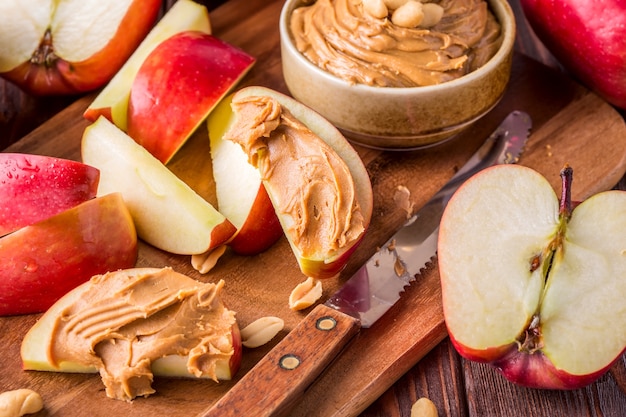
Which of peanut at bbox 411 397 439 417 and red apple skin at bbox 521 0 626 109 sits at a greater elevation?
red apple skin at bbox 521 0 626 109

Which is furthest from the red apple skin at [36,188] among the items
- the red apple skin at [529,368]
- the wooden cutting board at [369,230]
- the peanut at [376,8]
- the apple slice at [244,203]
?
the red apple skin at [529,368]

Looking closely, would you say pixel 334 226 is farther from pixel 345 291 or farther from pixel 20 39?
pixel 20 39

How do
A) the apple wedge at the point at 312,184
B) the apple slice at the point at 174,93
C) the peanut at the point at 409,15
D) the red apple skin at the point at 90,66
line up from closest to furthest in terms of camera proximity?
1. the apple wedge at the point at 312,184
2. the peanut at the point at 409,15
3. the apple slice at the point at 174,93
4. the red apple skin at the point at 90,66

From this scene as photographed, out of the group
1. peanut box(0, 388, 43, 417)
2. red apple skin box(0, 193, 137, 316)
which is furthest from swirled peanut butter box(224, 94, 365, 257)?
peanut box(0, 388, 43, 417)

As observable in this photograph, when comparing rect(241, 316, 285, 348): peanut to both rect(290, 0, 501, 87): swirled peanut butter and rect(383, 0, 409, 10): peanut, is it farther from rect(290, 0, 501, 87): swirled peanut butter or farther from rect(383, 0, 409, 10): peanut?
rect(383, 0, 409, 10): peanut

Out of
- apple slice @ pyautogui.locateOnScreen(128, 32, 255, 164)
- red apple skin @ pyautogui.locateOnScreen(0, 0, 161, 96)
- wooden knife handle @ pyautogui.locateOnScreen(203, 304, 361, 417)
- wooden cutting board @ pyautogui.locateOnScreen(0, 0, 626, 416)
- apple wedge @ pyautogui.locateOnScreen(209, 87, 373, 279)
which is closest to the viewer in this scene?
wooden knife handle @ pyautogui.locateOnScreen(203, 304, 361, 417)

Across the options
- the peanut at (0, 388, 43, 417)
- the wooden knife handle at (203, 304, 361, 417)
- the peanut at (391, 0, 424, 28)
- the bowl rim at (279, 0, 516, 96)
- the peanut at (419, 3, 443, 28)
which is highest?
the peanut at (391, 0, 424, 28)

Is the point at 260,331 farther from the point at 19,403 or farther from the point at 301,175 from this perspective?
the point at 19,403

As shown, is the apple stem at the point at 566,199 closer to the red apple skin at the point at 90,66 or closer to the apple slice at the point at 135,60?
the apple slice at the point at 135,60

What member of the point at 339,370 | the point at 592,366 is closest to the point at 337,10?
the point at 339,370
